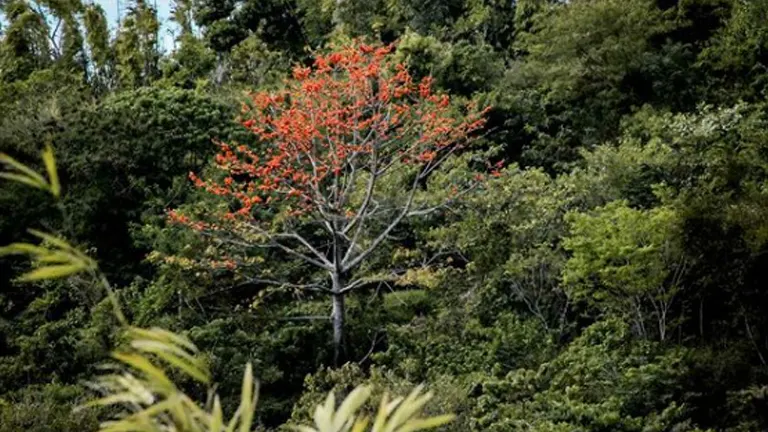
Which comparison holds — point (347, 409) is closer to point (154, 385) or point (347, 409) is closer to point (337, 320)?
point (154, 385)

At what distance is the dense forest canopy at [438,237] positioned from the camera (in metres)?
5.95

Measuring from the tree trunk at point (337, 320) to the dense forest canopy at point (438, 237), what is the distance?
0.10 ft

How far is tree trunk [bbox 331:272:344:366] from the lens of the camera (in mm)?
7141

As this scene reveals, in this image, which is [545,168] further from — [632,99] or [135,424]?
[135,424]

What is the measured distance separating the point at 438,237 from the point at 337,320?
143 cm

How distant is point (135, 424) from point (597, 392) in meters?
5.36

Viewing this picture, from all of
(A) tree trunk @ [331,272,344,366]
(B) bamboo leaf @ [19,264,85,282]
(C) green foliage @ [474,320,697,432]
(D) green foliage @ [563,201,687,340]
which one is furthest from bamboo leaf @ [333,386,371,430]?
(A) tree trunk @ [331,272,344,366]

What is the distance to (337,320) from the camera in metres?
7.18

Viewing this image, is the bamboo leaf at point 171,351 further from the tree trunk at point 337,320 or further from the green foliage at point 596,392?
the tree trunk at point 337,320

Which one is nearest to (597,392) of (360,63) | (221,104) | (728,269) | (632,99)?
(728,269)

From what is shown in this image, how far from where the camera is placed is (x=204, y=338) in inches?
265

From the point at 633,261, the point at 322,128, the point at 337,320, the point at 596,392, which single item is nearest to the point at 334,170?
the point at 322,128

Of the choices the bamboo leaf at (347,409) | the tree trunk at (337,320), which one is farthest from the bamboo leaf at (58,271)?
the tree trunk at (337,320)

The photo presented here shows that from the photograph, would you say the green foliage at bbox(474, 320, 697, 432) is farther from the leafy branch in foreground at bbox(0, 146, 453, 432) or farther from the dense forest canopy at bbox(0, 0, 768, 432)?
the leafy branch in foreground at bbox(0, 146, 453, 432)
